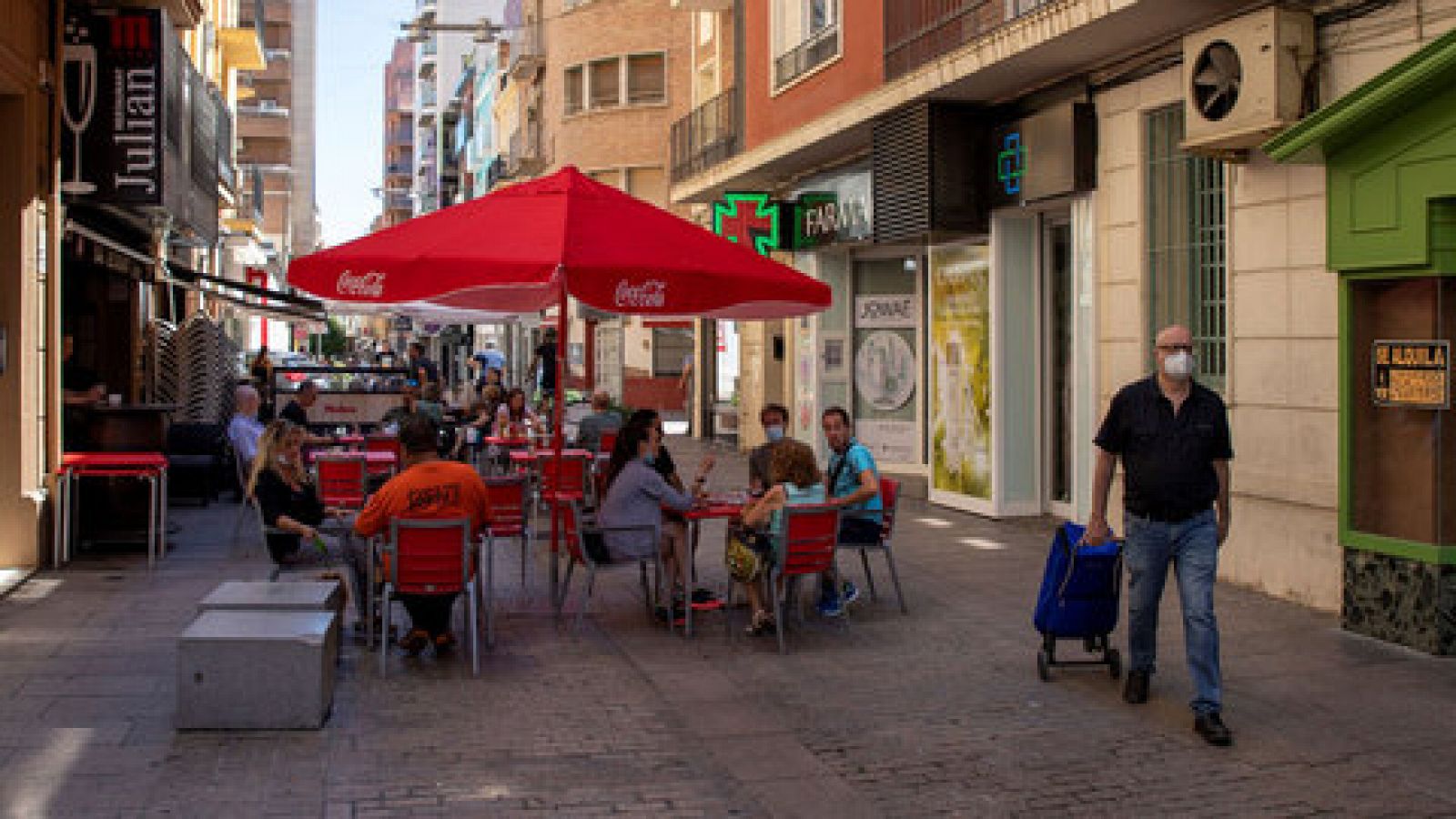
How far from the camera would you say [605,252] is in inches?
351

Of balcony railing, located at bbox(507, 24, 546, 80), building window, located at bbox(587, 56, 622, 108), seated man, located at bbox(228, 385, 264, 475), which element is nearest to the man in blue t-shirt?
seated man, located at bbox(228, 385, 264, 475)

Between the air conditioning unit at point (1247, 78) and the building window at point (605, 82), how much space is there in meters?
29.6

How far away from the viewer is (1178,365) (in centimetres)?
696

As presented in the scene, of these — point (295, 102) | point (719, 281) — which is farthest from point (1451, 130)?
point (295, 102)

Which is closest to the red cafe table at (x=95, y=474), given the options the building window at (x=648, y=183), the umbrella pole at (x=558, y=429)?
the umbrella pole at (x=558, y=429)

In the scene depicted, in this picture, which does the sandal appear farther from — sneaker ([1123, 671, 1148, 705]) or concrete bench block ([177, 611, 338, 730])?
concrete bench block ([177, 611, 338, 730])

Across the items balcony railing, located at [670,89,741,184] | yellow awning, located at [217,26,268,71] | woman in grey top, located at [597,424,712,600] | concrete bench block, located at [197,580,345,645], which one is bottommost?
concrete bench block, located at [197,580,345,645]

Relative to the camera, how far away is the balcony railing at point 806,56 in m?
18.3

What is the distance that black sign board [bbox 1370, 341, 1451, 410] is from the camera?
26.8 ft

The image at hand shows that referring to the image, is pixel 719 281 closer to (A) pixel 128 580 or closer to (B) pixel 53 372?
(A) pixel 128 580

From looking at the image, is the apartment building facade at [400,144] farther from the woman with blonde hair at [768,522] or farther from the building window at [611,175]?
the woman with blonde hair at [768,522]

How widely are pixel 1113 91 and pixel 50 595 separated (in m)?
9.32

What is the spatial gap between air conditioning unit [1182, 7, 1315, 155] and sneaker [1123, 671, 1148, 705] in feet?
14.1

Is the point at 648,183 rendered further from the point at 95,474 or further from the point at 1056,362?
the point at 95,474
